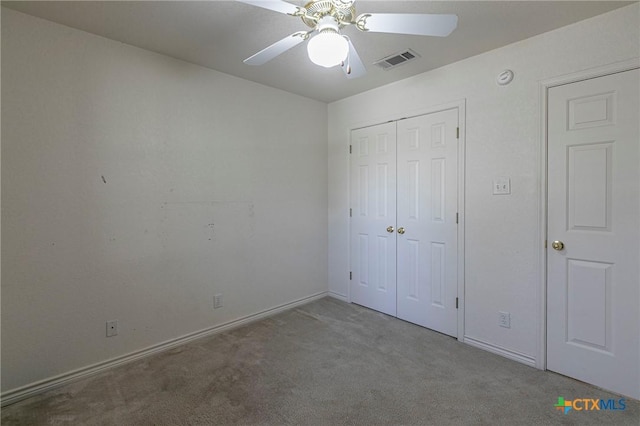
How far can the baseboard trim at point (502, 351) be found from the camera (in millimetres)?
2293

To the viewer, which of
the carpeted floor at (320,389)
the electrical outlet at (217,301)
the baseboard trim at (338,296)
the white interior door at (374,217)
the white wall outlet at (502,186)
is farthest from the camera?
the baseboard trim at (338,296)

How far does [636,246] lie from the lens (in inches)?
74.4

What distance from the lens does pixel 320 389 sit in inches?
79.4

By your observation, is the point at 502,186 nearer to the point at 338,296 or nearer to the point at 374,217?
the point at 374,217

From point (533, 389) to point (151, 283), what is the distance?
9.43 ft

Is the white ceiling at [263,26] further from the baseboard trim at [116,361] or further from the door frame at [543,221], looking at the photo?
the baseboard trim at [116,361]

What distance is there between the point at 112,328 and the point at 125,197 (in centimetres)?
99

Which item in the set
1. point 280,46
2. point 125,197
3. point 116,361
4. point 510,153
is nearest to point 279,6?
point 280,46

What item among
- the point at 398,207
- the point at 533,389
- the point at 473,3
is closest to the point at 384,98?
the point at 398,207

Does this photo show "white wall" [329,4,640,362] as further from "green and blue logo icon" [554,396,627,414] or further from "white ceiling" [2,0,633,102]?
"green and blue logo icon" [554,396,627,414]

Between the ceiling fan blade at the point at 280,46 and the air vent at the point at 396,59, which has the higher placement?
the air vent at the point at 396,59

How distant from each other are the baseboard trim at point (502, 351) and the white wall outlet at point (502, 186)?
4.08 feet

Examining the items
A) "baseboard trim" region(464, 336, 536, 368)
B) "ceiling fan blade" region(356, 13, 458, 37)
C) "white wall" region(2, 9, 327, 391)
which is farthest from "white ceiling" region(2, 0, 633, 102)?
"baseboard trim" region(464, 336, 536, 368)

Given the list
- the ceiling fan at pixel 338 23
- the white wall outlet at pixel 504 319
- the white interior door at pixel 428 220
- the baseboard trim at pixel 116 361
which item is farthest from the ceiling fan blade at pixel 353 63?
the baseboard trim at pixel 116 361
